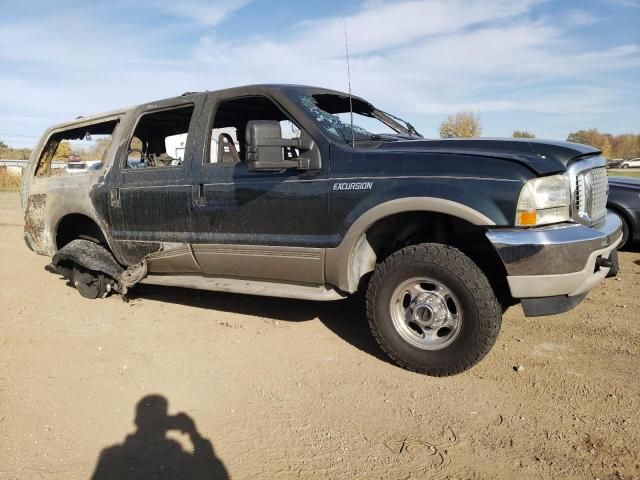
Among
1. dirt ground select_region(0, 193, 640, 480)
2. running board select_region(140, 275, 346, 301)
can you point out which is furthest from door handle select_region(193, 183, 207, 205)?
dirt ground select_region(0, 193, 640, 480)

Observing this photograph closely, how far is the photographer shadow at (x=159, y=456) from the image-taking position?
7.98 ft

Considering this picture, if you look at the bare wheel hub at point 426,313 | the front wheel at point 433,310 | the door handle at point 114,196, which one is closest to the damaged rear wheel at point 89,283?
the door handle at point 114,196

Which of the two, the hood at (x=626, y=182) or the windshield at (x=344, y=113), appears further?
the hood at (x=626, y=182)

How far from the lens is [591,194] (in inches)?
133

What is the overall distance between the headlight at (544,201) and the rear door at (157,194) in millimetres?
2669

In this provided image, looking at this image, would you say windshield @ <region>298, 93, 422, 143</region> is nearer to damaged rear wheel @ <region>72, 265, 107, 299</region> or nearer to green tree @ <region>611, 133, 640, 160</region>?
damaged rear wheel @ <region>72, 265, 107, 299</region>

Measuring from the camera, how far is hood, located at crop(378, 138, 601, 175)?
3.04 metres

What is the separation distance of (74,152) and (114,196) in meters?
1.65

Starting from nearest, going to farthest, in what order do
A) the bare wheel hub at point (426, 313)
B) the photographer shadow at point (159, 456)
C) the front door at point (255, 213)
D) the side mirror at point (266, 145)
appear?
the photographer shadow at point (159, 456) < the bare wheel hub at point (426, 313) < the side mirror at point (266, 145) < the front door at point (255, 213)

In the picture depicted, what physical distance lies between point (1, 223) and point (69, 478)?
39.7 feet

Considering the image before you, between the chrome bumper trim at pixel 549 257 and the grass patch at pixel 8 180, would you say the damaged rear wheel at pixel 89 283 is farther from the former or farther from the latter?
the grass patch at pixel 8 180

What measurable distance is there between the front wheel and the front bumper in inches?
9.5

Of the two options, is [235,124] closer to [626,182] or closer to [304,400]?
[304,400]

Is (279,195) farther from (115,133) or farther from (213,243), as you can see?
(115,133)
